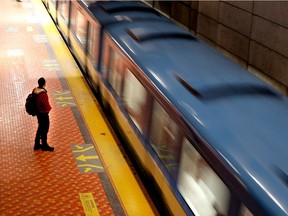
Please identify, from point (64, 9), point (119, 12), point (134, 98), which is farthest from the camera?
point (64, 9)

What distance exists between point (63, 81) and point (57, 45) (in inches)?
126

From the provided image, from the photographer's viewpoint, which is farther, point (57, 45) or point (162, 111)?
point (57, 45)

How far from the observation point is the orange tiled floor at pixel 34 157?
7793 millimetres

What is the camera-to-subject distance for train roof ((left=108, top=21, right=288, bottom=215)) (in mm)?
5105

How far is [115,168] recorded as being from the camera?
8.85 meters

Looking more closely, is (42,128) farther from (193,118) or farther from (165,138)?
(193,118)

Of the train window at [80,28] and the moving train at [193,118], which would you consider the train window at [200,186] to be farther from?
the train window at [80,28]

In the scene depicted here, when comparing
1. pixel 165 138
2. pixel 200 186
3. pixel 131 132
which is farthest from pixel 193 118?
pixel 131 132

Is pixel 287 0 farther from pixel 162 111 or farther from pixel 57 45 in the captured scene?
pixel 57 45

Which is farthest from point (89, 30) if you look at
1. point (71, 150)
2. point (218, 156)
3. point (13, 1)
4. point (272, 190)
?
point (13, 1)

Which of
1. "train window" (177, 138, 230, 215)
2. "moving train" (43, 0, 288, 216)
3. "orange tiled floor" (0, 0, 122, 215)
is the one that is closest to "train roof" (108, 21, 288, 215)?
"moving train" (43, 0, 288, 216)

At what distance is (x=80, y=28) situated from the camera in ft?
42.3

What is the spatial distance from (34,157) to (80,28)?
468cm

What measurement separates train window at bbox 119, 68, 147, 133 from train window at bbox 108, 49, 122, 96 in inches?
16.4
